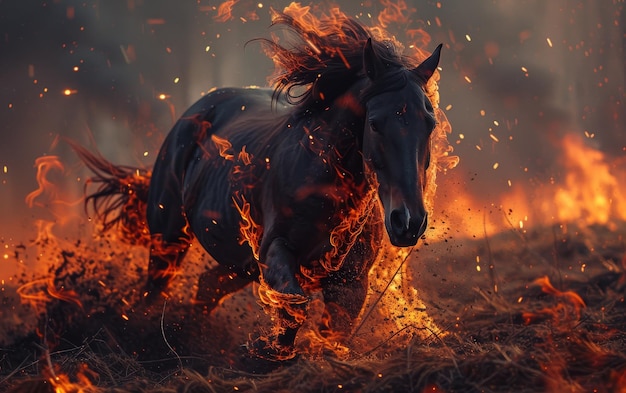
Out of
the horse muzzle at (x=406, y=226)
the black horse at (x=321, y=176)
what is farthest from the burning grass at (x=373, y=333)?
the horse muzzle at (x=406, y=226)

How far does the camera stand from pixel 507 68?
1108cm

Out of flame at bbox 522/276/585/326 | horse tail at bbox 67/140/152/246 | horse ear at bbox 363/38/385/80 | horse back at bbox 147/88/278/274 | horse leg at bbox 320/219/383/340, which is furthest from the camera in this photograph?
horse tail at bbox 67/140/152/246

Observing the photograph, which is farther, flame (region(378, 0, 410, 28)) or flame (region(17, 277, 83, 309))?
flame (region(17, 277, 83, 309))

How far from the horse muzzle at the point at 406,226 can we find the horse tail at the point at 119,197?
348cm

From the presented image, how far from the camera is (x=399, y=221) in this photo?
3.75m

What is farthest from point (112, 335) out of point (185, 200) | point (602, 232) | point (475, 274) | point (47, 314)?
point (602, 232)

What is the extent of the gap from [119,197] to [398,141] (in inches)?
143

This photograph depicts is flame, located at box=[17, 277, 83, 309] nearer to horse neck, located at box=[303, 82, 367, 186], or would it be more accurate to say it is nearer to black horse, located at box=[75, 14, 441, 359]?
black horse, located at box=[75, 14, 441, 359]

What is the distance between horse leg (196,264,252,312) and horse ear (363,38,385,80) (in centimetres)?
272

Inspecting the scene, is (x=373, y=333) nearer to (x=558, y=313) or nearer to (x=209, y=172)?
(x=558, y=313)

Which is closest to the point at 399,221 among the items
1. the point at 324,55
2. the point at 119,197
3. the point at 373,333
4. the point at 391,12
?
the point at 324,55

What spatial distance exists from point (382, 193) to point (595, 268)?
4.39 metres

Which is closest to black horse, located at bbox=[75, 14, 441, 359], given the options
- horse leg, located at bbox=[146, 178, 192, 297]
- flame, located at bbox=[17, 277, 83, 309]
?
horse leg, located at bbox=[146, 178, 192, 297]

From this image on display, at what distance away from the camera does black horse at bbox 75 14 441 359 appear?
3.91 meters
